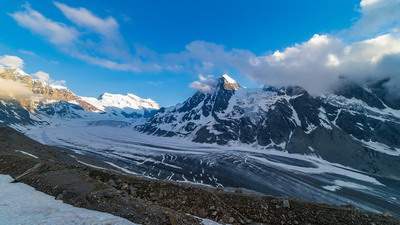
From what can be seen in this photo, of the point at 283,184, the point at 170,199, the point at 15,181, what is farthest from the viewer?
the point at 283,184

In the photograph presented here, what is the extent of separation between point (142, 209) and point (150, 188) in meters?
8.63

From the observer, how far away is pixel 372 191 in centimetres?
19988

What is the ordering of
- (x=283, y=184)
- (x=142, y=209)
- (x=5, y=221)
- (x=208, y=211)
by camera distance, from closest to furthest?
(x=5, y=221) → (x=142, y=209) → (x=208, y=211) → (x=283, y=184)

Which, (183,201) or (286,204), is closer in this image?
(183,201)

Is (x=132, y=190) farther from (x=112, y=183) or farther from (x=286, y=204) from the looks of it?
(x=286, y=204)

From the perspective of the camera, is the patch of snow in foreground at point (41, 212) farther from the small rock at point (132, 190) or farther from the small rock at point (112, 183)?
the small rock at point (132, 190)

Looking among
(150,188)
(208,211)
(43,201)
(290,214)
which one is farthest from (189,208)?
(43,201)

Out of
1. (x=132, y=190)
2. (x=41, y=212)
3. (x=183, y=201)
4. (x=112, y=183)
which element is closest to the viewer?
(x=41, y=212)

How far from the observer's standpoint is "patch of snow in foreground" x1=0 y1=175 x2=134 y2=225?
21.2 meters

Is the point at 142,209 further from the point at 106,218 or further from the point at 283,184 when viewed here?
the point at 283,184

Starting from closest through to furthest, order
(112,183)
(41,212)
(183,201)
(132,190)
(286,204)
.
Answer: (41,212), (183,201), (286,204), (132,190), (112,183)

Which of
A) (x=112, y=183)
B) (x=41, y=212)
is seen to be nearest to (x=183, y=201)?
(x=112, y=183)

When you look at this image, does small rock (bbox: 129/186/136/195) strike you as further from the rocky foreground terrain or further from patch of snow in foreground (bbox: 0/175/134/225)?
patch of snow in foreground (bbox: 0/175/134/225)

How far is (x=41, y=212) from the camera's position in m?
23.3
